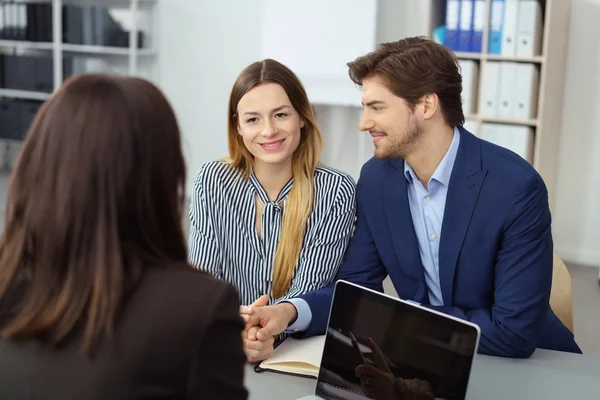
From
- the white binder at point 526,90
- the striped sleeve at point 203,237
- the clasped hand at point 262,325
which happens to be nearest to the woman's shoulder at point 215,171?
the striped sleeve at point 203,237

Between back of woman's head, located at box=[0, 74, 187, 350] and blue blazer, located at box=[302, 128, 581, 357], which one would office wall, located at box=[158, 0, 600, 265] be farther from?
back of woman's head, located at box=[0, 74, 187, 350]

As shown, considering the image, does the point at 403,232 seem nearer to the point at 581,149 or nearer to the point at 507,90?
the point at 507,90

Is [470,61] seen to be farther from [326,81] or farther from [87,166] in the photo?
[87,166]

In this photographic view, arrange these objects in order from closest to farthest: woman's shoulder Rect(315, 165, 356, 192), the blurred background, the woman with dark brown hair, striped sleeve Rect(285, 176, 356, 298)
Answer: the woman with dark brown hair < striped sleeve Rect(285, 176, 356, 298) < woman's shoulder Rect(315, 165, 356, 192) < the blurred background

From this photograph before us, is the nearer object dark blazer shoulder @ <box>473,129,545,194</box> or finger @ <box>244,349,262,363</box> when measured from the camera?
finger @ <box>244,349,262,363</box>

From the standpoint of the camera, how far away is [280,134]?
200 centimetres

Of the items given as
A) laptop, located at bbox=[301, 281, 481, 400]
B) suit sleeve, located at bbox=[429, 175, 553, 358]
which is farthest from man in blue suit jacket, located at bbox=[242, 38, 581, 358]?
laptop, located at bbox=[301, 281, 481, 400]

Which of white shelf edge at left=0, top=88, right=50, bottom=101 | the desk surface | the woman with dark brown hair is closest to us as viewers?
the woman with dark brown hair

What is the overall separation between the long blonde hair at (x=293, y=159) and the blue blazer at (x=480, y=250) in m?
0.14

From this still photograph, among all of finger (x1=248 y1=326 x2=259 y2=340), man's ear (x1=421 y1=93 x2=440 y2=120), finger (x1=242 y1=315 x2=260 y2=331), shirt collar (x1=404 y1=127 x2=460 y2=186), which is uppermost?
man's ear (x1=421 y1=93 x2=440 y2=120)

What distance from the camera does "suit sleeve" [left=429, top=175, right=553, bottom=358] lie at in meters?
1.64

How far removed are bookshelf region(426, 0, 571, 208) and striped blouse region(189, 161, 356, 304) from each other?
2518 mm

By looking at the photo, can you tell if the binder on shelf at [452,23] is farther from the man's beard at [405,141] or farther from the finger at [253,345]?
the finger at [253,345]

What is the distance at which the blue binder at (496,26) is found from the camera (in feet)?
13.8
